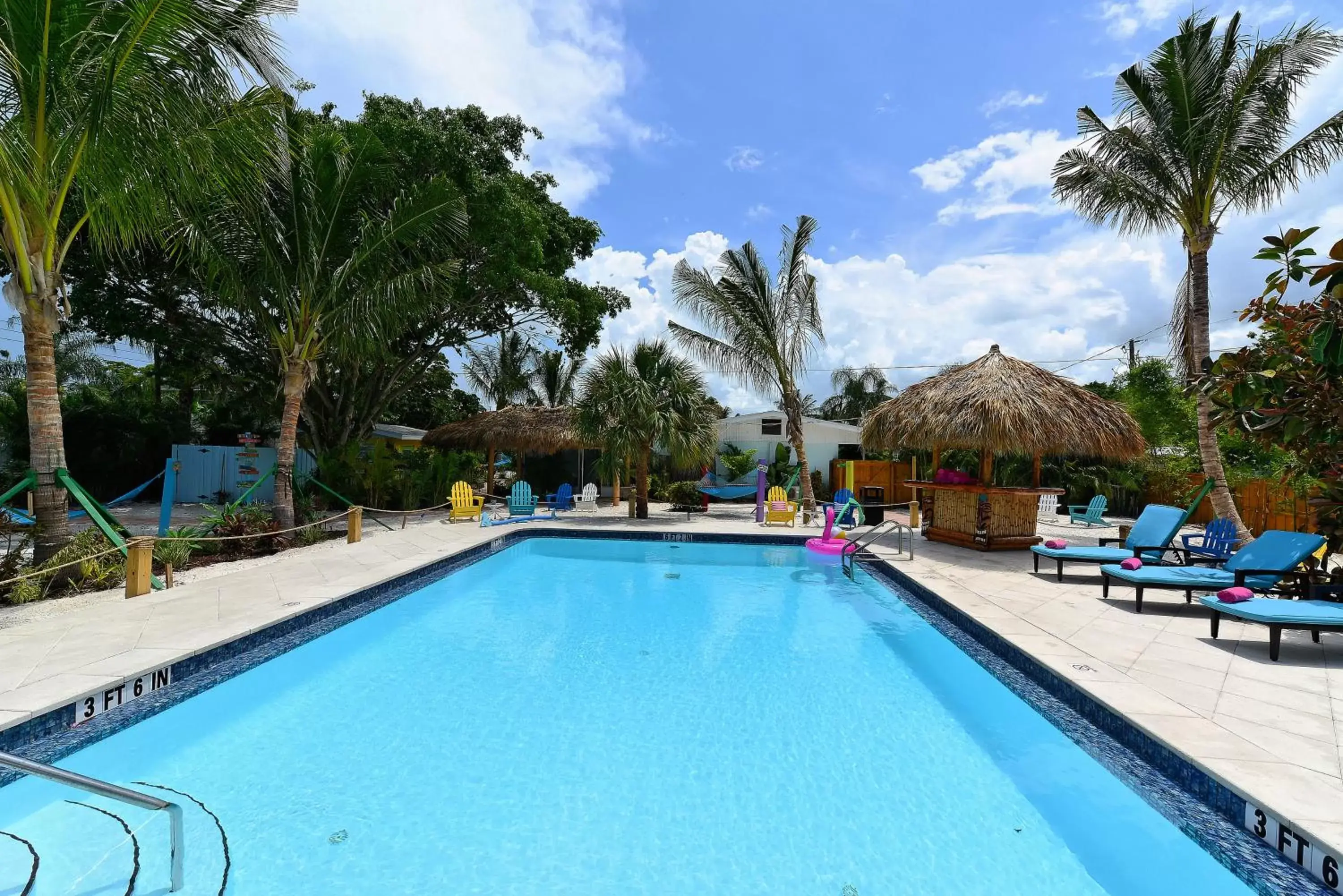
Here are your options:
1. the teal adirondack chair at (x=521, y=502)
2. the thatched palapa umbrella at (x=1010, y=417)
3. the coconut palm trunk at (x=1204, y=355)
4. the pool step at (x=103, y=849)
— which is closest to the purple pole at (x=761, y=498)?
the thatched palapa umbrella at (x=1010, y=417)

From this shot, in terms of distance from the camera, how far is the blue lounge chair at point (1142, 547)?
7.45 metres

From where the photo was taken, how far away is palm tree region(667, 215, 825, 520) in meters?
15.2

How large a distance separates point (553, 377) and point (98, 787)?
24367 mm

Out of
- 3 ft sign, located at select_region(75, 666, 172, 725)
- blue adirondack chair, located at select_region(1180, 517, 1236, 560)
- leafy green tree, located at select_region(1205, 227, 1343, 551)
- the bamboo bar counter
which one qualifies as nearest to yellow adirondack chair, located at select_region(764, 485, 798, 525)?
the bamboo bar counter

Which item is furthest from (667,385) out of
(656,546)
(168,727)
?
(168,727)

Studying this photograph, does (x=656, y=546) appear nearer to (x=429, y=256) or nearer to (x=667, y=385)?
(x=667, y=385)

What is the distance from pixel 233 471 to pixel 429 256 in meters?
9.49

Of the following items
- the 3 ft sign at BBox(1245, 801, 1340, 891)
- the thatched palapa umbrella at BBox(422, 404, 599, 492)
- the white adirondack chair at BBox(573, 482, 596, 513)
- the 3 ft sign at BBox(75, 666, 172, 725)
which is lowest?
the 3 ft sign at BBox(75, 666, 172, 725)

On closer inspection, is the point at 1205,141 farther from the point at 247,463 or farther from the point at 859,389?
the point at 859,389

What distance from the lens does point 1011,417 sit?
9.77m

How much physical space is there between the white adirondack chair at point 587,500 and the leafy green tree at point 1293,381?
13.5m

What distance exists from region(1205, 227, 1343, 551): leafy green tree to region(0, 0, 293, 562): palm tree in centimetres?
1004

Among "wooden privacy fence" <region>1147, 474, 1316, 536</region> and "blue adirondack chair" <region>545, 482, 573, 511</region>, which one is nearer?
"wooden privacy fence" <region>1147, 474, 1316, 536</region>

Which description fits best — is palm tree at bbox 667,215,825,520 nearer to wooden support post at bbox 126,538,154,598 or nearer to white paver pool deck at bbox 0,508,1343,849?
white paver pool deck at bbox 0,508,1343,849
